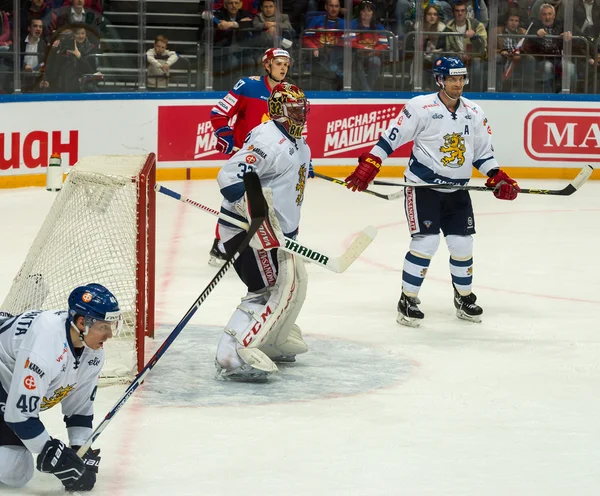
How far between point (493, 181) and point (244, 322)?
1.82m

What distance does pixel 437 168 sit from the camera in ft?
18.9

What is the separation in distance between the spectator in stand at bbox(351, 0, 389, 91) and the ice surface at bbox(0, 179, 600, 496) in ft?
13.1

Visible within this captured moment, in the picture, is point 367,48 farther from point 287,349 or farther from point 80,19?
point 287,349

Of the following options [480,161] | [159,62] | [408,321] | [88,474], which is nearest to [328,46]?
[159,62]

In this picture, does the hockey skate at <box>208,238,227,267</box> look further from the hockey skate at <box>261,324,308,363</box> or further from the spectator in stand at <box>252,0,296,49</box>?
the spectator in stand at <box>252,0,296,49</box>

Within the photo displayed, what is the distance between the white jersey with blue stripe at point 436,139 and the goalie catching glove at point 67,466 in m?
2.77

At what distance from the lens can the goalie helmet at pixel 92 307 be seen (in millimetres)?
3236

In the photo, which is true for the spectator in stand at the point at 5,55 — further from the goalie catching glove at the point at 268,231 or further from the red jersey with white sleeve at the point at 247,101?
the goalie catching glove at the point at 268,231

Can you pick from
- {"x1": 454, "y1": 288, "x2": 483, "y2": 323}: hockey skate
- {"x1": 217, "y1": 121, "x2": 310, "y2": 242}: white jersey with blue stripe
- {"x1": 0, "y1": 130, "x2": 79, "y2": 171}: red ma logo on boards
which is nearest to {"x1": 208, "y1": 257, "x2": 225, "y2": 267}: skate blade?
{"x1": 454, "y1": 288, "x2": 483, "y2": 323}: hockey skate

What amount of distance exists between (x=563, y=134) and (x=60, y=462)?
885cm

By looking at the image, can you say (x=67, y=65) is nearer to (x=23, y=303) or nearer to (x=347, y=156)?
Result: (x=347, y=156)

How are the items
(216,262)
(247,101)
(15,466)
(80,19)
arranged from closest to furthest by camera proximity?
1. (15,466)
2. (216,262)
3. (247,101)
4. (80,19)

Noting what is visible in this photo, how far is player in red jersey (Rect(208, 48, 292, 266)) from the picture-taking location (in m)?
7.05

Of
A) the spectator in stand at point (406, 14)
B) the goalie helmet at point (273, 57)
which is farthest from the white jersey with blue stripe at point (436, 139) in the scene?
the spectator in stand at point (406, 14)
